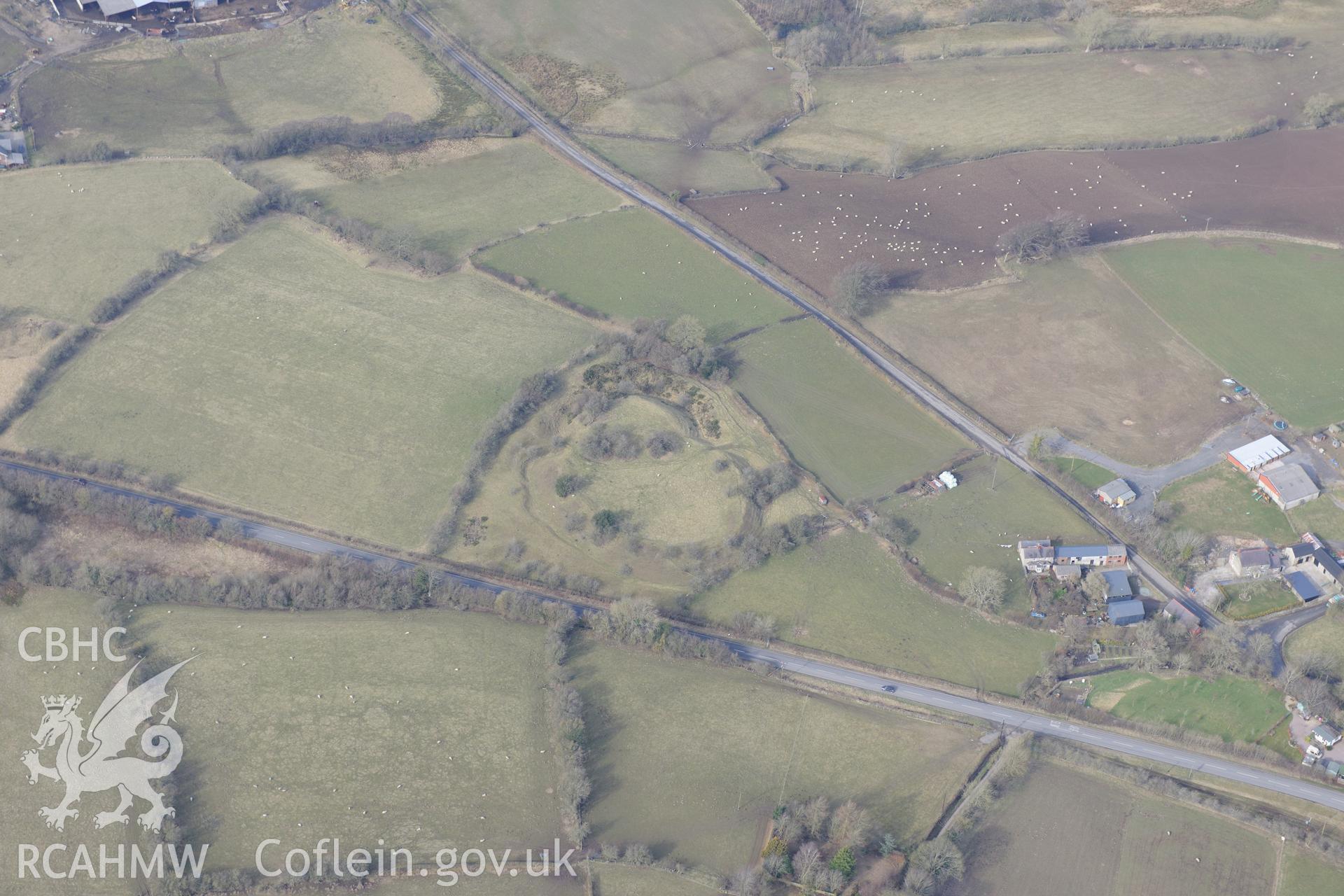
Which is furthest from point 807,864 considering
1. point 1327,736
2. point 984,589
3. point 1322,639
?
point 1322,639

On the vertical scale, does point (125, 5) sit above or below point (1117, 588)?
above

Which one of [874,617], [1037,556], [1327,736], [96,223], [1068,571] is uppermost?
[96,223]

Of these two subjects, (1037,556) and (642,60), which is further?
(642,60)

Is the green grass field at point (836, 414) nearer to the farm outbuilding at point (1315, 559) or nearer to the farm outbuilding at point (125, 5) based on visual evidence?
the farm outbuilding at point (1315, 559)

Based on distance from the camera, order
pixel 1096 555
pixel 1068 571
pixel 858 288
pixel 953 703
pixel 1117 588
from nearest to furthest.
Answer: pixel 953 703 < pixel 1117 588 < pixel 1068 571 < pixel 1096 555 < pixel 858 288

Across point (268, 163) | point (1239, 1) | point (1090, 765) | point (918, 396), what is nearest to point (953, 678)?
point (1090, 765)

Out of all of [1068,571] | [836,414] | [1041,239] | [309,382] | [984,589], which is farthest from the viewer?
[1041,239]

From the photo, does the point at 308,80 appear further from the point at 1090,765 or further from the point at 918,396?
the point at 1090,765

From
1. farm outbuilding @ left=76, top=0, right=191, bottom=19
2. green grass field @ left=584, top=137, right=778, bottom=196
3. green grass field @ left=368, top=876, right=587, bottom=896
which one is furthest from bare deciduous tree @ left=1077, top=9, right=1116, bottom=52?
green grass field @ left=368, top=876, right=587, bottom=896

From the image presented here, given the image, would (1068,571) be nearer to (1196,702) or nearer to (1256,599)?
(1196,702)
